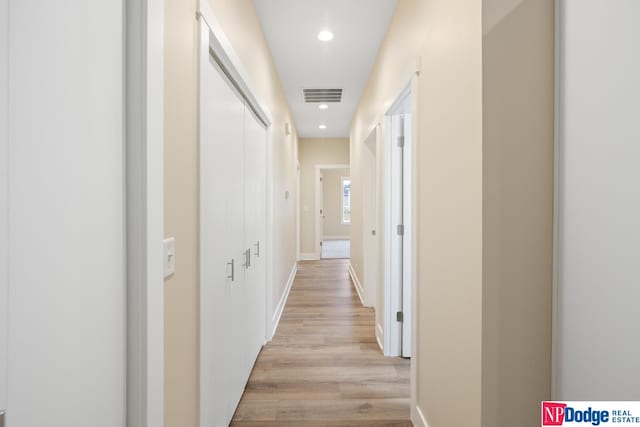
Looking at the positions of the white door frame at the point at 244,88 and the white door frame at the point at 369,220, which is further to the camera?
the white door frame at the point at 369,220

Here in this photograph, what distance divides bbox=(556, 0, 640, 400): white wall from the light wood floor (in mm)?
1280

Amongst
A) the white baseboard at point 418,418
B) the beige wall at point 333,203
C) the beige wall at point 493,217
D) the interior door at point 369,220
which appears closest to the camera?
the beige wall at point 493,217

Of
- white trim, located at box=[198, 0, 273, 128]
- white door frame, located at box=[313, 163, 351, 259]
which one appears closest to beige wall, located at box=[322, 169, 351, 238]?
white door frame, located at box=[313, 163, 351, 259]

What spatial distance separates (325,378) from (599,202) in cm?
209

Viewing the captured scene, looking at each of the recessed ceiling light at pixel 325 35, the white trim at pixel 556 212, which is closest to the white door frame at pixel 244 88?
the recessed ceiling light at pixel 325 35

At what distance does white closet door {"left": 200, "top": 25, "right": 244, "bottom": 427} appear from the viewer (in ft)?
4.52

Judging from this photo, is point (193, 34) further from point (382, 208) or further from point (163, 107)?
point (382, 208)

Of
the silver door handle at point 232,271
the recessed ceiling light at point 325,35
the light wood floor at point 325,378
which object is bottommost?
the light wood floor at point 325,378

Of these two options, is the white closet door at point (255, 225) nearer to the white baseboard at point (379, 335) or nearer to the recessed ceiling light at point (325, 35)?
the recessed ceiling light at point (325, 35)

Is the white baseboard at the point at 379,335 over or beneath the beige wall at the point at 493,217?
beneath

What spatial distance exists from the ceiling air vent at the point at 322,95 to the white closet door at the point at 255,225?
5.73 ft

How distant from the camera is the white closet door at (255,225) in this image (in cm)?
236

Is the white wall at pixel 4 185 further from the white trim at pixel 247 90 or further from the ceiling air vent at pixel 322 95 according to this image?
the ceiling air vent at pixel 322 95

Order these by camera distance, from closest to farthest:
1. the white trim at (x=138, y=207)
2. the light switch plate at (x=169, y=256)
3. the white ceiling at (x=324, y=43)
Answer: the white trim at (x=138, y=207) < the light switch plate at (x=169, y=256) < the white ceiling at (x=324, y=43)
